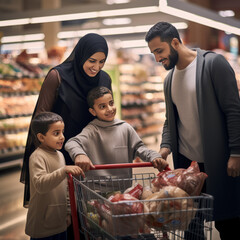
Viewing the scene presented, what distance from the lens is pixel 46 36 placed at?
35.2 feet

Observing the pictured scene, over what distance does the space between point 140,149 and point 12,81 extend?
18.7ft

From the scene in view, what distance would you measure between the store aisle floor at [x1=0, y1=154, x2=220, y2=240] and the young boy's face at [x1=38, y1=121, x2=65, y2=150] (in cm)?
154

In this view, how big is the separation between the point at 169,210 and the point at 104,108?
81 centimetres

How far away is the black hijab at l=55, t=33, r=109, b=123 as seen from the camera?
2.35 m

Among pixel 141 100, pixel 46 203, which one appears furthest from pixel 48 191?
pixel 141 100

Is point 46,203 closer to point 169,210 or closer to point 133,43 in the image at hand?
point 169,210

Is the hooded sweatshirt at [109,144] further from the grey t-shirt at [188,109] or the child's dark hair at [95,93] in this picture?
the grey t-shirt at [188,109]

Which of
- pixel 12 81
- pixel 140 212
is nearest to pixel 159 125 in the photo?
pixel 12 81

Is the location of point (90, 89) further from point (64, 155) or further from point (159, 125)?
point (159, 125)

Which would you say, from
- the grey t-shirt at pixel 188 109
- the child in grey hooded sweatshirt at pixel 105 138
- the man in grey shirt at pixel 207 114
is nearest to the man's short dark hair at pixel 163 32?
the man in grey shirt at pixel 207 114

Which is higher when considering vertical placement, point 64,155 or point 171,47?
point 171,47

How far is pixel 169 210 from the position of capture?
5.84 ft

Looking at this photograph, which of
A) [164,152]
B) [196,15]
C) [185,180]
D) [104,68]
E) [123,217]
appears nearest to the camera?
[123,217]

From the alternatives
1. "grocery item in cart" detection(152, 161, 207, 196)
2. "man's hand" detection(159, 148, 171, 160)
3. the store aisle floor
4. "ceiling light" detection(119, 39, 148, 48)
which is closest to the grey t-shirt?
"man's hand" detection(159, 148, 171, 160)
